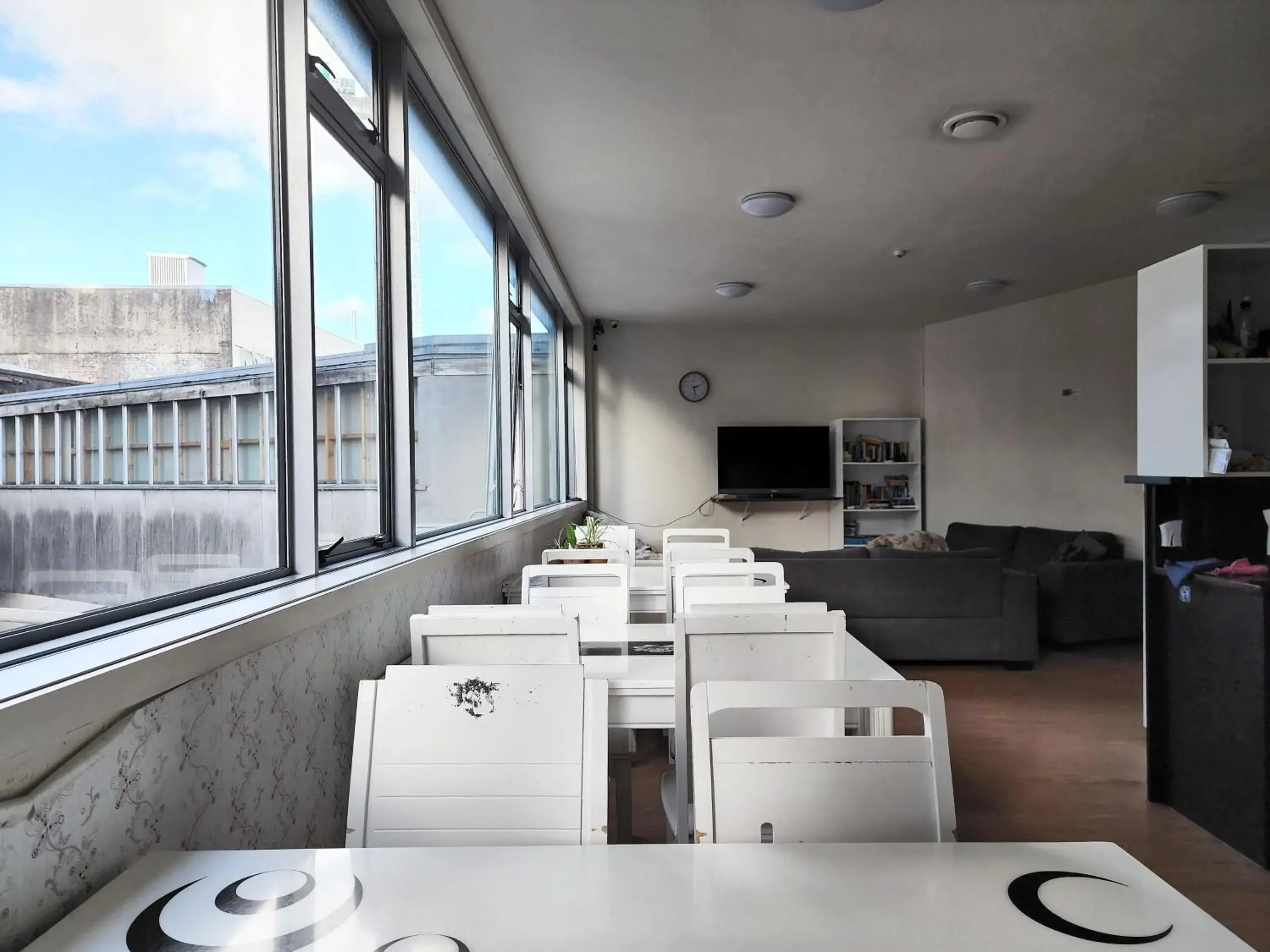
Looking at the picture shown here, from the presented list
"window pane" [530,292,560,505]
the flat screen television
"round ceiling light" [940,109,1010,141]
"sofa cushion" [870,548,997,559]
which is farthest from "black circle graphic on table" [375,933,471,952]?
the flat screen television

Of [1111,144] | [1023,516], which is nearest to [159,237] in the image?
[1111,144]

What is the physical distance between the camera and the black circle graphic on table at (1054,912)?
33.4 inches

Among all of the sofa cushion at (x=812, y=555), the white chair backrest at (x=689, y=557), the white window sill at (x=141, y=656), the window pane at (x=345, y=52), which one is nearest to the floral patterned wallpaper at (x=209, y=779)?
the white window sill at (x=141, y=656)

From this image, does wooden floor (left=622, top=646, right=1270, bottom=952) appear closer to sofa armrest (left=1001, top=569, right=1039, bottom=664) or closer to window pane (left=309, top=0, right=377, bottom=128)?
sofa armrest (left=1001, top=569, right=1039, bottom=664)

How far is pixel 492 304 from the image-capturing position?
4.43 m

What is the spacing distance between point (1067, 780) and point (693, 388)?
5.49 m

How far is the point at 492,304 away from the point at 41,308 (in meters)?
3.35

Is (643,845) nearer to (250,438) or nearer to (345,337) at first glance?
(250,438)

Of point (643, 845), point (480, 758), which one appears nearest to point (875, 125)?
point (480, 758)

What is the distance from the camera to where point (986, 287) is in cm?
631

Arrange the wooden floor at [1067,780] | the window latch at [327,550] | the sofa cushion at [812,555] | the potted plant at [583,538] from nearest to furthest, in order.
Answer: the window latch at [327,550], the wooden floor at [1067,780], the potted plant at [583,538], the sofa cushion at [812,555]

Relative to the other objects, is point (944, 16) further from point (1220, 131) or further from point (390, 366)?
point (390, 366)

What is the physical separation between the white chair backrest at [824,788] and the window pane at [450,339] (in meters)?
1.84

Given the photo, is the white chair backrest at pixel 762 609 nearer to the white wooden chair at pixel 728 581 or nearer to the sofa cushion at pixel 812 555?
the white wooden chair at pixel 728 581
